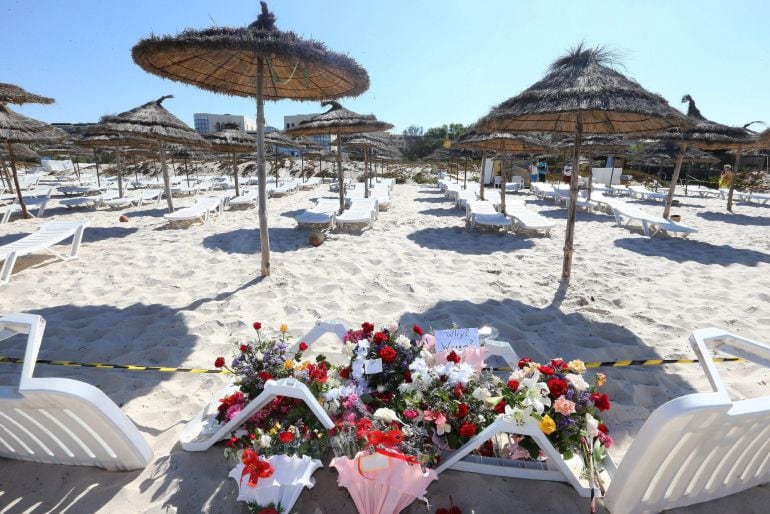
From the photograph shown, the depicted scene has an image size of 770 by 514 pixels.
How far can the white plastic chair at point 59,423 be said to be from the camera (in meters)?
1.38

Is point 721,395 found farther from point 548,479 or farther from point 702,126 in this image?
point 702,126

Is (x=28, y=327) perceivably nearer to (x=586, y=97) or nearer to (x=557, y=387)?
(x=557, y=387)

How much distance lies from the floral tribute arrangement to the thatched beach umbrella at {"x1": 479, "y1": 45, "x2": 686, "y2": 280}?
117 inches

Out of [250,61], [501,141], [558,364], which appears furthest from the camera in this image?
[501,141]

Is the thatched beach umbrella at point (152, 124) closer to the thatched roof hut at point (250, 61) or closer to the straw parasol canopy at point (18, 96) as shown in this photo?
the straw parasol canopy at point (18, 96)

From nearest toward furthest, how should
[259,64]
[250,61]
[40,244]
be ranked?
[259,64] < [250,61] < [40,244]

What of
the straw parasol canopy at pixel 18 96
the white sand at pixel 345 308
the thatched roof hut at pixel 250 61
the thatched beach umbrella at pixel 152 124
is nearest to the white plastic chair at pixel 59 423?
the white sand at pixel 345 308

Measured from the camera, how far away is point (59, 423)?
1580 millimetres

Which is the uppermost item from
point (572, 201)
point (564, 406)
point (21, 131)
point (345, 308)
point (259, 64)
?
point (259, 64)

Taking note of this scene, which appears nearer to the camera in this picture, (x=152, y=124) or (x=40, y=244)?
(x=40, y=244)

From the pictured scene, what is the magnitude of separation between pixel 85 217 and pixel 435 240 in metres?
8.66

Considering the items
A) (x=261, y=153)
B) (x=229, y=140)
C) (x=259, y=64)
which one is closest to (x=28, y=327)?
(x=261, y=153)

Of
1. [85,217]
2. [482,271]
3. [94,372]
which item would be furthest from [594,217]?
[85,217]

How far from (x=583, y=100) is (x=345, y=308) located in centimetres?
314
